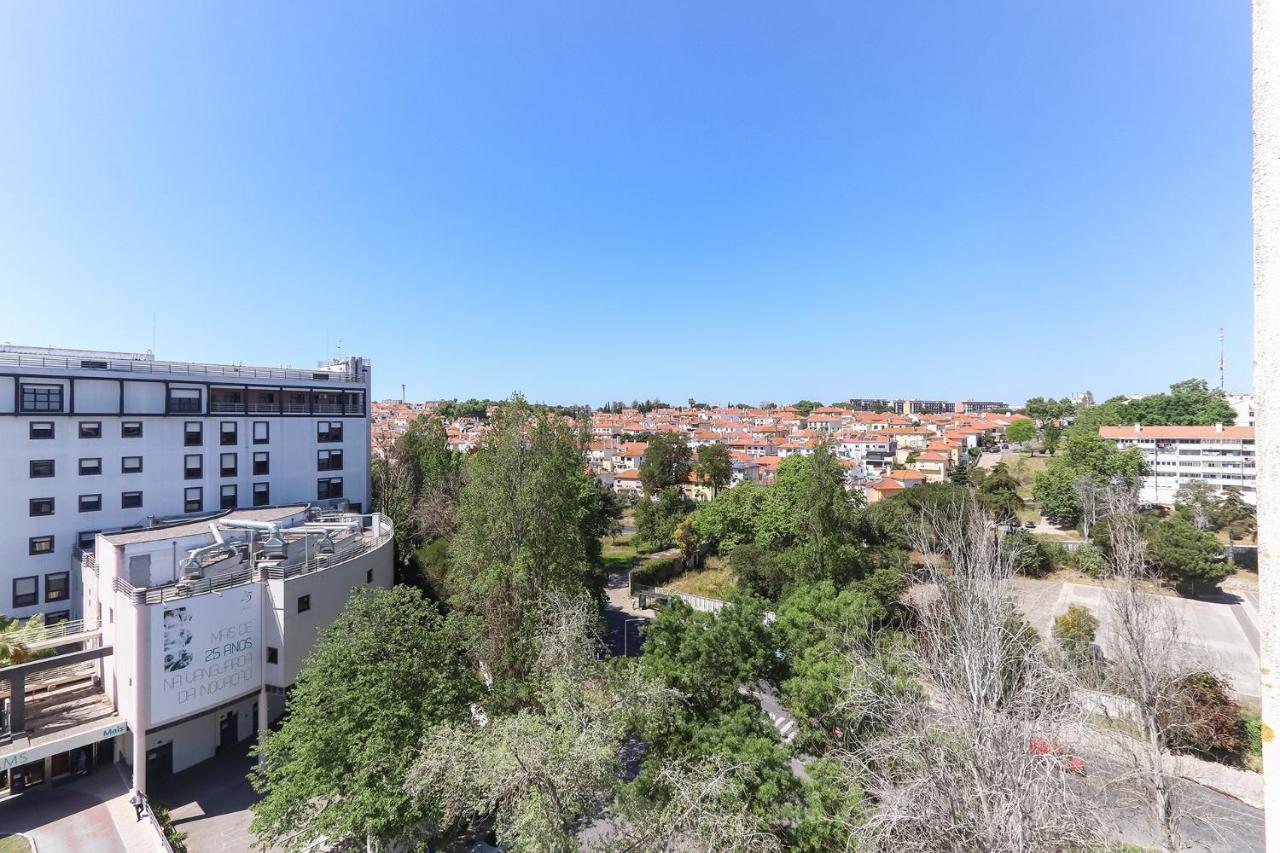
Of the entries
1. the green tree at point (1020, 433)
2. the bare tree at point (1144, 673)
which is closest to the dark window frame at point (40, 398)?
the bare tree at point (1144, 673)

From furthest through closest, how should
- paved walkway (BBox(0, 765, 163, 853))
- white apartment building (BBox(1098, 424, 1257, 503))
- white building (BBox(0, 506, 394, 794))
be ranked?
white apartment building (BBox(1098, 424, 1257, 503)) < white building (BBox(0, 506, 394, 794)) < paved walkway (BBox(0, 765, 163, 853))

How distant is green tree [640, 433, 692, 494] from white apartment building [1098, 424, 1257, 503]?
40095 mm

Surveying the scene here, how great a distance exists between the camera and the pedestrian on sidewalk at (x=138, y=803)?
1488 cm

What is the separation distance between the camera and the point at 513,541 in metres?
19.2

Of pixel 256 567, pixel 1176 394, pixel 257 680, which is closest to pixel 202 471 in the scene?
pixel 256 567

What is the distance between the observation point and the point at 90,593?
1998 cm

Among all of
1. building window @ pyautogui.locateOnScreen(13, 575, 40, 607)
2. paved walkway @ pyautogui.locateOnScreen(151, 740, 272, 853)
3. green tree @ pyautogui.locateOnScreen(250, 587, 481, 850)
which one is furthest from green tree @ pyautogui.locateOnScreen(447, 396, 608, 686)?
building window @ pyautogui.locateOnScreen(13, 575, 40, 607)

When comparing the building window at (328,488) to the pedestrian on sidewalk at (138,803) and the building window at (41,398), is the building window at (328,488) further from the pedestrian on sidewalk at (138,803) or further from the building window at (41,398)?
the pedestrian on sidewalk at (138,803)

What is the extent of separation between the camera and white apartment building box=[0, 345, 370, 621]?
21422 millimetres

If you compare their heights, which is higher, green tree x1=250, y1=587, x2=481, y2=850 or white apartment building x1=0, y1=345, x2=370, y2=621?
white apartment building x1=0, y1=345, x2=370, y2=621

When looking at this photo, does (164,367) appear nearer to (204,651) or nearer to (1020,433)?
(204,651)

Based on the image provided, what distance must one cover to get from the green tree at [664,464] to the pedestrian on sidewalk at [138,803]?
42.6 metres

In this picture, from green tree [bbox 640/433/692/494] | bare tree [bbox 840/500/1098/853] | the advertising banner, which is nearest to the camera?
bare tree [bbox 840/500/1098/853]

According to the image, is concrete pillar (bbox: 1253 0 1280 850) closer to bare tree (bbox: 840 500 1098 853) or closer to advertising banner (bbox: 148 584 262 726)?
bare tree (bbox: 840 500 1098 853)
